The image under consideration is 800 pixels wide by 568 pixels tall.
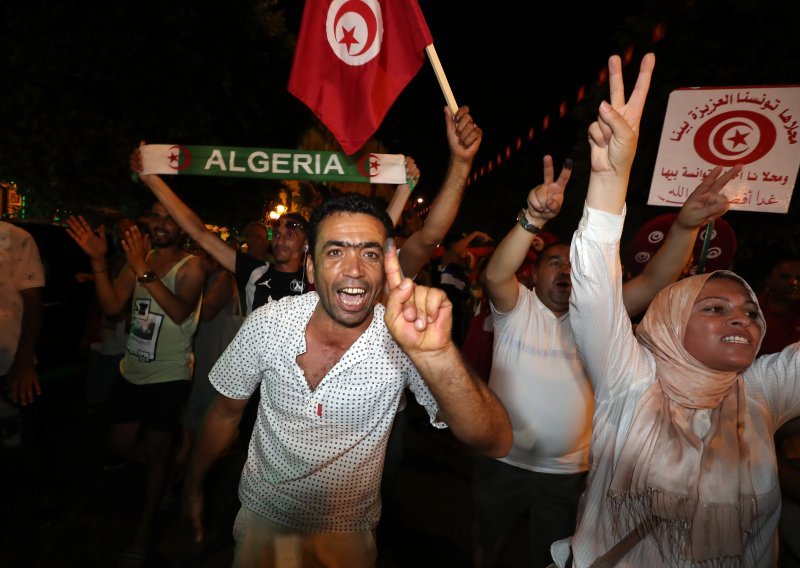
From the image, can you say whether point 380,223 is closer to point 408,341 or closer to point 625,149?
point 408,341

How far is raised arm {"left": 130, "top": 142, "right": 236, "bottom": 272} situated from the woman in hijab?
115 inches

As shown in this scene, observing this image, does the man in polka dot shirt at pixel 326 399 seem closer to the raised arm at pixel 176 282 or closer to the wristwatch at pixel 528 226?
the wristwatch at pixel 528 226

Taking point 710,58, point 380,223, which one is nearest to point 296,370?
point 380,223

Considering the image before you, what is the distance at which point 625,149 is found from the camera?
1700mm

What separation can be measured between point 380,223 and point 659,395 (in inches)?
50.7

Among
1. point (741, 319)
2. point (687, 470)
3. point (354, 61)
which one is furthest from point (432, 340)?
point (354, 61)

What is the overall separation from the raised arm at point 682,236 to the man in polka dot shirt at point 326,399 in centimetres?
152

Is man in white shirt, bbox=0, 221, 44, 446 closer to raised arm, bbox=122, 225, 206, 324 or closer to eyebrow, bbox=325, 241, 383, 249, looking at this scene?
raised arm, bbox=122, 225, 206, 324

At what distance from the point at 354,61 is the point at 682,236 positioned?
94.4 inches

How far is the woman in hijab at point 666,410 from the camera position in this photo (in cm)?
175

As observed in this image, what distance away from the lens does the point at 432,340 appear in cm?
145

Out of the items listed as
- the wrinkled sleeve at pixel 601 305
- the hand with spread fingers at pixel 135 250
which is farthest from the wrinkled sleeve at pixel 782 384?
the hand with spread fingers at pixel 135 250

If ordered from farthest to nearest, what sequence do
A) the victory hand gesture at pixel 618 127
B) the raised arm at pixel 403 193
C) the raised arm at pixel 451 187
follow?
1. the raised arm at pixel 403 193
2. the raised arm at pixel 451 187
3. the victory hand gesture at pixel 618 127

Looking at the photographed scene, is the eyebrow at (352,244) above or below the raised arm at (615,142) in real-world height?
below
